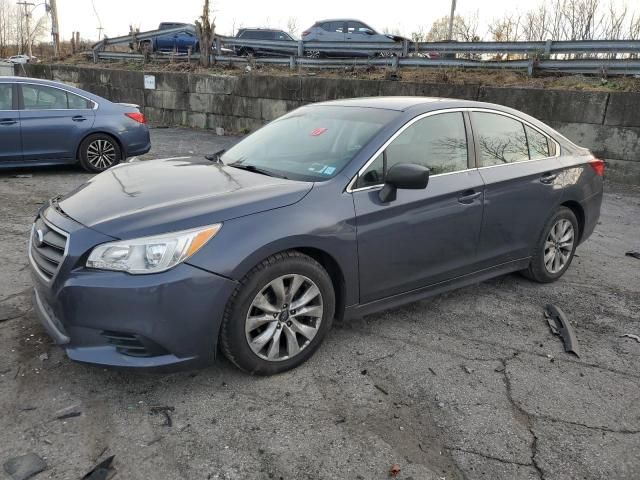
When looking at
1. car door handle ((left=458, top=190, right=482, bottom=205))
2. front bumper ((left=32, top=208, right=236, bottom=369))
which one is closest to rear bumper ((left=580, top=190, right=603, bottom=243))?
car door handle ((left=458, top=190, right=482, bottom=205))

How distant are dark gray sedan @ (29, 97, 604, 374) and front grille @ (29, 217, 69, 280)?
0.5 inches

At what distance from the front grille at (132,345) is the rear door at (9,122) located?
6535 millimetres

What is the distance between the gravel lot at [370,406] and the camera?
8.33 feet

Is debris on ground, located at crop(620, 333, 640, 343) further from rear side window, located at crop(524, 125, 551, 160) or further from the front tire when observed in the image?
the front tire

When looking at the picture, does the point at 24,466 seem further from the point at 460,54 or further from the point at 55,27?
the point at 55,27

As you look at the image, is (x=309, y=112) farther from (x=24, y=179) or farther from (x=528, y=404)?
(x=24, y=179)

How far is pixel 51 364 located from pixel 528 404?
274 cm

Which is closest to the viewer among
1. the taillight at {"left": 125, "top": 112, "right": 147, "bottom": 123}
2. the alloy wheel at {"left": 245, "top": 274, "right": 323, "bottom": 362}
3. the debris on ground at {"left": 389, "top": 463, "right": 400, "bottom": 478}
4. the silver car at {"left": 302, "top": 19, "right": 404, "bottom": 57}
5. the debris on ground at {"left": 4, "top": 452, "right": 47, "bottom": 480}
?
the debris on ground at {"left": 4, "top": 452, "right": 47, "bottom": 480}

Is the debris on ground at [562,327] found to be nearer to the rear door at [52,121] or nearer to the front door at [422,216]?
the front door at [422,216]

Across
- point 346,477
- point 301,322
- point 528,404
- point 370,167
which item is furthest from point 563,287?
point 346,477

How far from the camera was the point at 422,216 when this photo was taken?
3678 mm

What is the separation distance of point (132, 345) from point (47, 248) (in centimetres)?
81

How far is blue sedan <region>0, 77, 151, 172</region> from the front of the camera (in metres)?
8.07

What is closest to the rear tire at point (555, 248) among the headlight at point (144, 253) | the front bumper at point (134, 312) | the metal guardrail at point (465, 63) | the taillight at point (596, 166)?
the taillight at point (596, 166)
